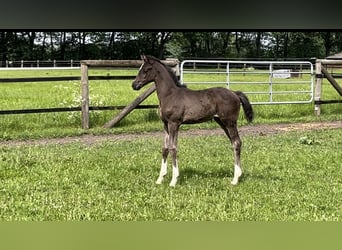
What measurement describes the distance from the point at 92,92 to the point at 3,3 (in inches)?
336

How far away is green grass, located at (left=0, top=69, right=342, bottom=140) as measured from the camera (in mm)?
7461

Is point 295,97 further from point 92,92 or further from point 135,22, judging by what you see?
point 135,22

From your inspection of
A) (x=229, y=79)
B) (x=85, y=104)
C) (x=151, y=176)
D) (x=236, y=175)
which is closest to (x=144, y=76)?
(x=151, y=176)

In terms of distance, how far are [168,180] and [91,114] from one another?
4287 mm

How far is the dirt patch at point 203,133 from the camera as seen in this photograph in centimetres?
670

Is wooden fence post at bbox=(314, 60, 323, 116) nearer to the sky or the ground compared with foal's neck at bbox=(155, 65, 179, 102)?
nearer to the ground

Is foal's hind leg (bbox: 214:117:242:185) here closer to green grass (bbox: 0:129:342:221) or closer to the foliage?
green grass (bbox: 0:129:342:221)

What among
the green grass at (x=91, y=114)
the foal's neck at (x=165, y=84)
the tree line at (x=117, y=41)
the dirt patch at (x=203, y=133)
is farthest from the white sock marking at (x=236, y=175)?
the dirt patch at (x=203, y=133)

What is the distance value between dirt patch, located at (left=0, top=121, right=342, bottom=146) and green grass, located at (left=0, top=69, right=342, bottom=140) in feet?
0.72

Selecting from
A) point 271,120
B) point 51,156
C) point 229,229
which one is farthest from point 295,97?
point 229,229

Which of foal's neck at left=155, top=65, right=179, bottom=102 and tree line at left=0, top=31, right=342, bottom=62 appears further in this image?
foal's neck at left=155, top=65, right=179, bottom=102

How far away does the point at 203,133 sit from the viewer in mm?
7598

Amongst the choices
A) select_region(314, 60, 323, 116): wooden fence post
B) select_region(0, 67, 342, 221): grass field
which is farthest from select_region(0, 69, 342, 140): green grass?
select_region(314, 60, 323, 116): wooden fence post

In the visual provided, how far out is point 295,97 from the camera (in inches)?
452
